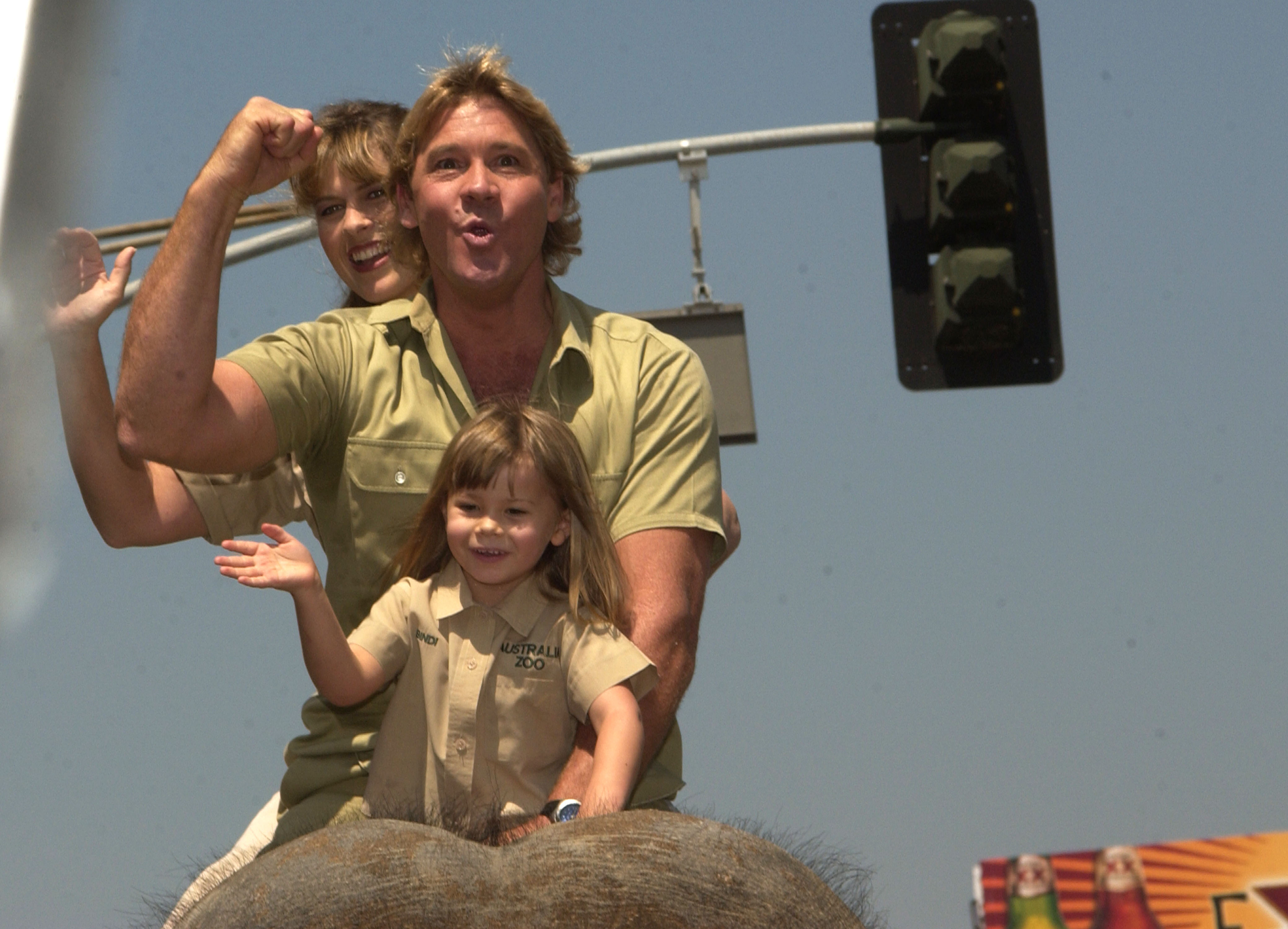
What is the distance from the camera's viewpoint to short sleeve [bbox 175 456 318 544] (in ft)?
12.0

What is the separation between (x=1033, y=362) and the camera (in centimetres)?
820

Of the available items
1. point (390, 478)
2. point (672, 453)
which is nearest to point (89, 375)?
point (390, 478)

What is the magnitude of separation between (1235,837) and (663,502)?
74.2 ft

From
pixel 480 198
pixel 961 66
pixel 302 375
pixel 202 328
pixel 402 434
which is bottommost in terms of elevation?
pixel 402 434

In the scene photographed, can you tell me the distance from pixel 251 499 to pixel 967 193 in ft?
16.1

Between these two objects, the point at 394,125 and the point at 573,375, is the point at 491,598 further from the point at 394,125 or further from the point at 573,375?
the point at 394,125

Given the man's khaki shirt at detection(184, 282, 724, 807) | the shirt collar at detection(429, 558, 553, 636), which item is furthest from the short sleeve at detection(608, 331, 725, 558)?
the shirt collar at detection(429, 558, 553, 636)

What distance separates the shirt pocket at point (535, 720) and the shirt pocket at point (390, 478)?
16.3 inches

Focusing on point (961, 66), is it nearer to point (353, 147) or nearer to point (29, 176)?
point (353, 147)

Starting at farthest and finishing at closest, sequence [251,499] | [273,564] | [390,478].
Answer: [251,499] < [390,478] < [273,564]

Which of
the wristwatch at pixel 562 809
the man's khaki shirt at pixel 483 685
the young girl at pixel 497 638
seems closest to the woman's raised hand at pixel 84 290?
the young girl at pixel 497 638

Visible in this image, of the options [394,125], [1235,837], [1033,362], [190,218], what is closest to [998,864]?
[1235,837]

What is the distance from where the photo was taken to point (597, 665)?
313 centimetres

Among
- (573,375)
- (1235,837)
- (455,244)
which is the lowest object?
(1235,837)
